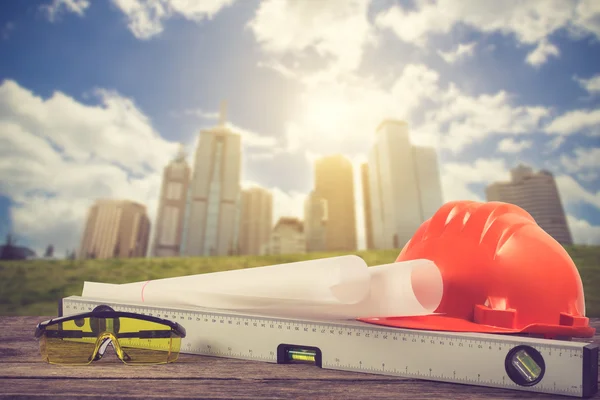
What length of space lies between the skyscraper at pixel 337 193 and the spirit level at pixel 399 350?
66027 millimetres

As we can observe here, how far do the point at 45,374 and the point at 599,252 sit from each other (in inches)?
238

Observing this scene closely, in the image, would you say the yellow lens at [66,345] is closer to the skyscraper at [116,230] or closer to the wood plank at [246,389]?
the wood plank at [246,389]

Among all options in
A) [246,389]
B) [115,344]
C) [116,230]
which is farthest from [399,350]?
[116,230]

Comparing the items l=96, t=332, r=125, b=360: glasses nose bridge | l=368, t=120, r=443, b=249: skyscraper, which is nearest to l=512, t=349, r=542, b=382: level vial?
l=96, t=332, r=125, b=360: glasses nose bridge

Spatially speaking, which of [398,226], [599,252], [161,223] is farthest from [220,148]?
[599,252]

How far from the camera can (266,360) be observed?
1052 mm

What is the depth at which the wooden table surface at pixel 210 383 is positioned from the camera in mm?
773

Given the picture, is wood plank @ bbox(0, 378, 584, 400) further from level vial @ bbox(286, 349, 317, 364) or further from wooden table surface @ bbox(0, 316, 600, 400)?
level vial @ bbox(286, 349, 317, 364)

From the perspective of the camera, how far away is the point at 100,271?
486 cm

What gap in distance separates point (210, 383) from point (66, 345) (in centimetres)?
47

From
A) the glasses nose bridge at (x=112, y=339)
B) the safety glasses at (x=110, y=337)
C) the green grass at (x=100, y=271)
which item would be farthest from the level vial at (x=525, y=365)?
the green grass at (x=100, y=271)

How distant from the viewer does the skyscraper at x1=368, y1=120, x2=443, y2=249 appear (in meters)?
48.7

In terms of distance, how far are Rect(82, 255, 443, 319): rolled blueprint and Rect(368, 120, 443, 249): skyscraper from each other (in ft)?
150

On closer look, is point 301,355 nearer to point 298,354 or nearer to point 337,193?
point 298,354
